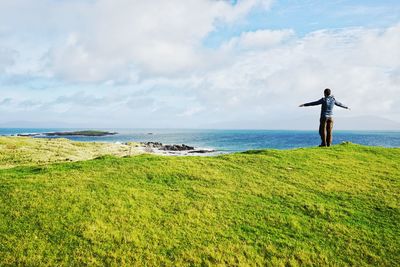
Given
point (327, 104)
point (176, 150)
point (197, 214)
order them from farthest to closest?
1. point (176, 150)
2. point (327, 104)
3. point (197, 214)

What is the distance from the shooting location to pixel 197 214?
9.96 meters

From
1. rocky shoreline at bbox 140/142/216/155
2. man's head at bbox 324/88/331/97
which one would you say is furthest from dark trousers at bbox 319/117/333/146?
rocky shoreline at bbox 140/142/216/155

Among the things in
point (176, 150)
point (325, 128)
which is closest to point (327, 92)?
point (325, 128)

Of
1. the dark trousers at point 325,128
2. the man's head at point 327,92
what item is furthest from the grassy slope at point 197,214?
the man's head at point 327,92

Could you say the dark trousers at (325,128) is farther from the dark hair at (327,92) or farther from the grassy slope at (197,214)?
the grassy slope at (197,214)

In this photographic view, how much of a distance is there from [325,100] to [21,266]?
16735 millimetres

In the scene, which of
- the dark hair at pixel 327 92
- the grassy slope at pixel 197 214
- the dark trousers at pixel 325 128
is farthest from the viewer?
the dark trousers at pixel 325 128

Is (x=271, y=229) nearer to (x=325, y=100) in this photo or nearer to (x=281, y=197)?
(x=281, y=197)

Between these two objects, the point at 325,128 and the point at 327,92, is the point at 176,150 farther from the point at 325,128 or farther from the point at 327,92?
the point at 327,92

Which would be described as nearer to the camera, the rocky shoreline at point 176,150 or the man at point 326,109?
the man at point 326,109

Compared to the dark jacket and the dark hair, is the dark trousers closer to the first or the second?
the dark jacket

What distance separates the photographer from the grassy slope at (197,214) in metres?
8.19

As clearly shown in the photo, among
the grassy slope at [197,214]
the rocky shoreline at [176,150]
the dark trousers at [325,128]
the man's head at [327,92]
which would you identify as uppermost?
the man's head at [327,92]

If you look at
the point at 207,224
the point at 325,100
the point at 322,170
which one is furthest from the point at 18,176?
the point at 325,100
